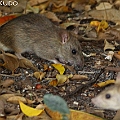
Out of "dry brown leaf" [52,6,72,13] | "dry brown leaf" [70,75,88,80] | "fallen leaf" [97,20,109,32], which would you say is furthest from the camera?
"dry brown leaf" [52,6,72,13]

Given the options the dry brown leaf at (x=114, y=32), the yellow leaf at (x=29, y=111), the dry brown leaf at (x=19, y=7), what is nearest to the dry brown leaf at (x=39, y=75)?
the yellow leaf at (x=29, y=111)

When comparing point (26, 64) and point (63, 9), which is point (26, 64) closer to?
point (26, 64)

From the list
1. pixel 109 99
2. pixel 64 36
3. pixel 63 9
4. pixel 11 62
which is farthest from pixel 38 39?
pixel 109 99

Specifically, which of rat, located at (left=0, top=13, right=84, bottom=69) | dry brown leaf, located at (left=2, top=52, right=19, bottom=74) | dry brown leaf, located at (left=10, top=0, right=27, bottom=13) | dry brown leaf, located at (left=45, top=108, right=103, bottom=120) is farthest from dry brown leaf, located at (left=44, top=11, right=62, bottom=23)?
dry brown leaf, located at (left=45, top=108, right=103, bottom=120)

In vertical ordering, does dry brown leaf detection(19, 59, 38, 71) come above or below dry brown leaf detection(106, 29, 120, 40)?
below

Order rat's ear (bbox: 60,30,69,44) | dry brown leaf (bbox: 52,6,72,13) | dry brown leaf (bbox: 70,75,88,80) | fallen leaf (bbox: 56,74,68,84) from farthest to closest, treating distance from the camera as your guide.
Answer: dry brown leaf (bbox: 52,6,72,13)
rat's ear (bbox: 60,30,69,44)
dry brown leaf (bbox: 70,75,88,80)
fallen leaf (bbox: 56,74,68,84)

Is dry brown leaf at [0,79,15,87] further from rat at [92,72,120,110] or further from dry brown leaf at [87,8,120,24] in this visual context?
dry brown leaf at [87,8,120,24]

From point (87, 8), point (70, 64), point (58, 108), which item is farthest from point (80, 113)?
point (87, 8)
